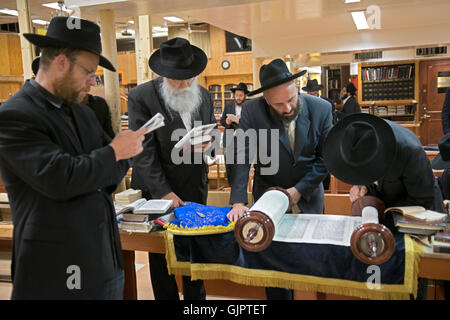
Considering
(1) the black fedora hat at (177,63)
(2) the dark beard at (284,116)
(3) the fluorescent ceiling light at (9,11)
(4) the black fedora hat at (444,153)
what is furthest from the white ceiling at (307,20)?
(4) the black fedora hat at (444,153)

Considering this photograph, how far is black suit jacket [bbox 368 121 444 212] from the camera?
2.00m

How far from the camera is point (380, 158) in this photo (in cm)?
194

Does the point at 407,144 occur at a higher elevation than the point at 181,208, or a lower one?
higher

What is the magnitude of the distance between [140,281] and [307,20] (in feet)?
15.0

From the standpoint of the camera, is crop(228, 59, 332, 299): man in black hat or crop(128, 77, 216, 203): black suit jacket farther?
crop(128, 77, 216, 203): black suit jacket

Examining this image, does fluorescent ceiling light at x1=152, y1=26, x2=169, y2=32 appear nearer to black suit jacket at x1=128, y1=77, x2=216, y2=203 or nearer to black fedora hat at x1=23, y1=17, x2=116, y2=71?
black suit jacket at x1=128, y1=77, x2=216, y2=203

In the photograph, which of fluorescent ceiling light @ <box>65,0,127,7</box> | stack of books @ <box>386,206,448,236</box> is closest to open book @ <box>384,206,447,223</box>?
stack of books @ <box>386,206,448,236</box>

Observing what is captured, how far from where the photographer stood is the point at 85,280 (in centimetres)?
151

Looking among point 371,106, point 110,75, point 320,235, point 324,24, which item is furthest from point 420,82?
point 320,235

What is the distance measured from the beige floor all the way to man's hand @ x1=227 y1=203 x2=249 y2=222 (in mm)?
1222

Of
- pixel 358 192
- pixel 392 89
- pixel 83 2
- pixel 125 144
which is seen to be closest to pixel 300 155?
pixel 358 192

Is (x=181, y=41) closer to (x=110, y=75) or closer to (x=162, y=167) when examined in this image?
(x=162, y=167)

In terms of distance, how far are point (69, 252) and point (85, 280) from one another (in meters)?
0.13
